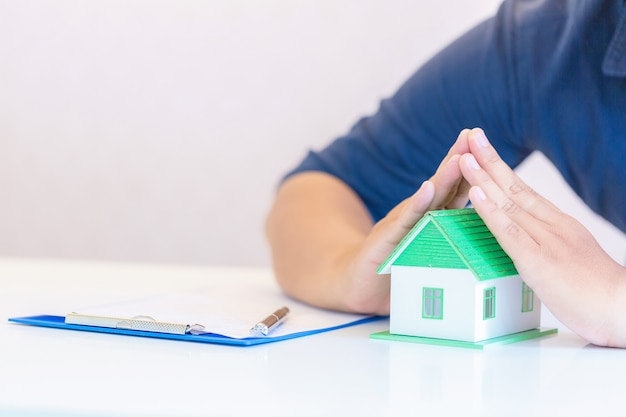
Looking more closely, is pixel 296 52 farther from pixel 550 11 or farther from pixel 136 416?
pixel 136 416

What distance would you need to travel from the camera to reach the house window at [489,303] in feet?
2.50

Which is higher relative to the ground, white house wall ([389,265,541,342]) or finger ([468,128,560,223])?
finger ([468,128,560,223])

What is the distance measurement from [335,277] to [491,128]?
364 mm

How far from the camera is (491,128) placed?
1.17m

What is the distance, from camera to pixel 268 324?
79cm

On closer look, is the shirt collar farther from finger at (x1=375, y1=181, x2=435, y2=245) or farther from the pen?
the pen

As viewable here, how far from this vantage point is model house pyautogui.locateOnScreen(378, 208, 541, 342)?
753 millimetres

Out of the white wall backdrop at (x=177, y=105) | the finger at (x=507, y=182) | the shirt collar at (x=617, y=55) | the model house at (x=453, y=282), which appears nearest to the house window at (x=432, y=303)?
the model house at (x=453, y=282)

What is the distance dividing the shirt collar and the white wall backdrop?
6.55ft

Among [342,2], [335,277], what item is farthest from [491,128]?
[342,2]

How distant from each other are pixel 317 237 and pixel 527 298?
1.08ft

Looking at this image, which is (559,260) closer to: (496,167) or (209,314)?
(496,167)

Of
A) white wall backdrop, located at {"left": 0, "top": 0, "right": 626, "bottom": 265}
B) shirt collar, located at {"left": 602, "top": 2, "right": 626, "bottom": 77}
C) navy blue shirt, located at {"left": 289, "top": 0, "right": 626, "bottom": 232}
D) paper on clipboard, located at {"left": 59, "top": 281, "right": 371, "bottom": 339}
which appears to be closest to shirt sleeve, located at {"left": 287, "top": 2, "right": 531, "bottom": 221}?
navy blue shirt, located at {"left": 289, "top": 0, "right": 626, "bottom": 232}

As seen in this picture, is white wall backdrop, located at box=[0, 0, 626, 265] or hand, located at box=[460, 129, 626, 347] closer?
hand, located at box=[460, 129, 626, 347]
